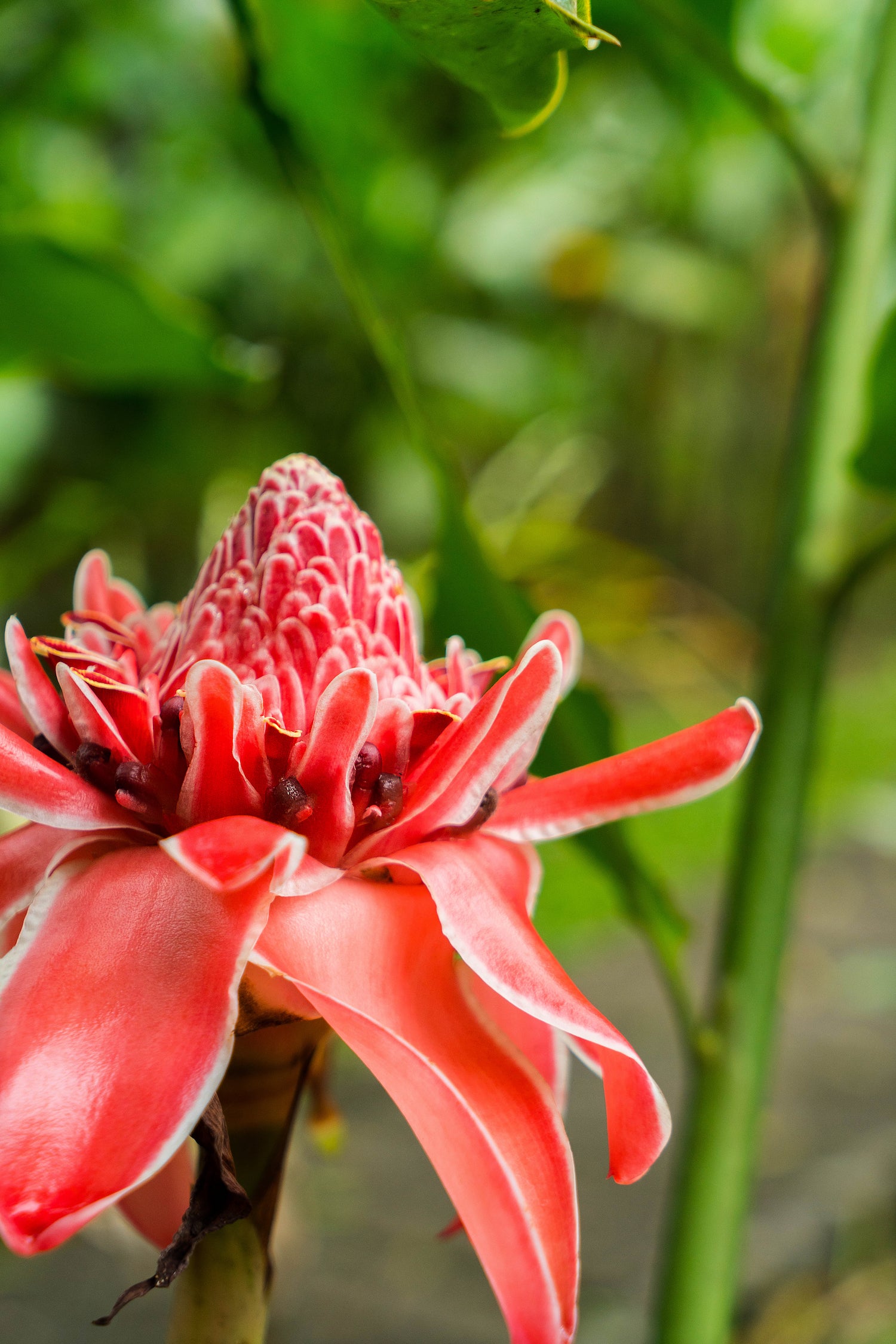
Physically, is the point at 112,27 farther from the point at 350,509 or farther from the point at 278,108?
the point at 350,509

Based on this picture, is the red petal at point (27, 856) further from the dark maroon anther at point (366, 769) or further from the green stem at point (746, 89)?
the green stem at point (746, 89)

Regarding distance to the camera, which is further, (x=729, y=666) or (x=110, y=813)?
(x=729, y=666)

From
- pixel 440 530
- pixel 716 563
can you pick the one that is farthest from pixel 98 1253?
pixel 716 563

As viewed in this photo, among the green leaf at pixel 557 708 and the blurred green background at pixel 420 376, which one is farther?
the blurred green background at pixel 420 376

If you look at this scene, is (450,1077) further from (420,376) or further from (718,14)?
(420,376)

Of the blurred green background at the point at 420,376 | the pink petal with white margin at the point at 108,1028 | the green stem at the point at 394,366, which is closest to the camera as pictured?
the pink petal with white margin at the point at 108,1028

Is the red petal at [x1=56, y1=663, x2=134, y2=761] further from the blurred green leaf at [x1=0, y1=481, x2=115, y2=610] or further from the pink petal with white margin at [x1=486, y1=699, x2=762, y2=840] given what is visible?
the blurred green leaf at [x1=0, y1=481, x2=115, y2=610]

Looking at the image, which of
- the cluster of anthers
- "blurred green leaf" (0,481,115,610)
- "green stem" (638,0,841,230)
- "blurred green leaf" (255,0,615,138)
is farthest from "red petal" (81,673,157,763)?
"blurred green leaf" (0,481,115,610)

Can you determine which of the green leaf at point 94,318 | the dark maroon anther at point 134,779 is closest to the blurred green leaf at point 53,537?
the green leaf at point 94,318
